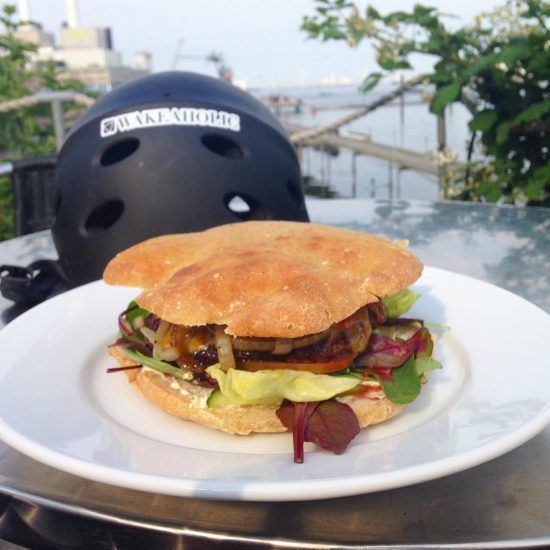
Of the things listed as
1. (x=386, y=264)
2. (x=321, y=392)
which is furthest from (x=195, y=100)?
(x=321, y=392)

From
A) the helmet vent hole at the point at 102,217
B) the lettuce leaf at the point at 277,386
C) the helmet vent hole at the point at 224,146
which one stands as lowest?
the lettuce leaf at the point at 277,386

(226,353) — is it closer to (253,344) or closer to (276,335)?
(253,344)

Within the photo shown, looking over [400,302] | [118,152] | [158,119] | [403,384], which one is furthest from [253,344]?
[118,152]

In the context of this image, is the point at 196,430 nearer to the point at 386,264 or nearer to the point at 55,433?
the point at 55,433

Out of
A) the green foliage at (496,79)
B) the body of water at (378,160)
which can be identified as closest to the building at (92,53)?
the body of water at (378,160)

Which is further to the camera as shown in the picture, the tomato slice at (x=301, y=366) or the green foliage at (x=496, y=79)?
the green foliage at (x=496, y=79)

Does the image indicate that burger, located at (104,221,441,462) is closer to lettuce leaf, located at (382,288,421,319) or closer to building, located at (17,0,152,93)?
lettuce leaf, located at (382,288,421,319)

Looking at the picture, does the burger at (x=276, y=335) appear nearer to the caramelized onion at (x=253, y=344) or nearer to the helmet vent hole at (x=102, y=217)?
the caramelized onion at (x=253, y=344)
